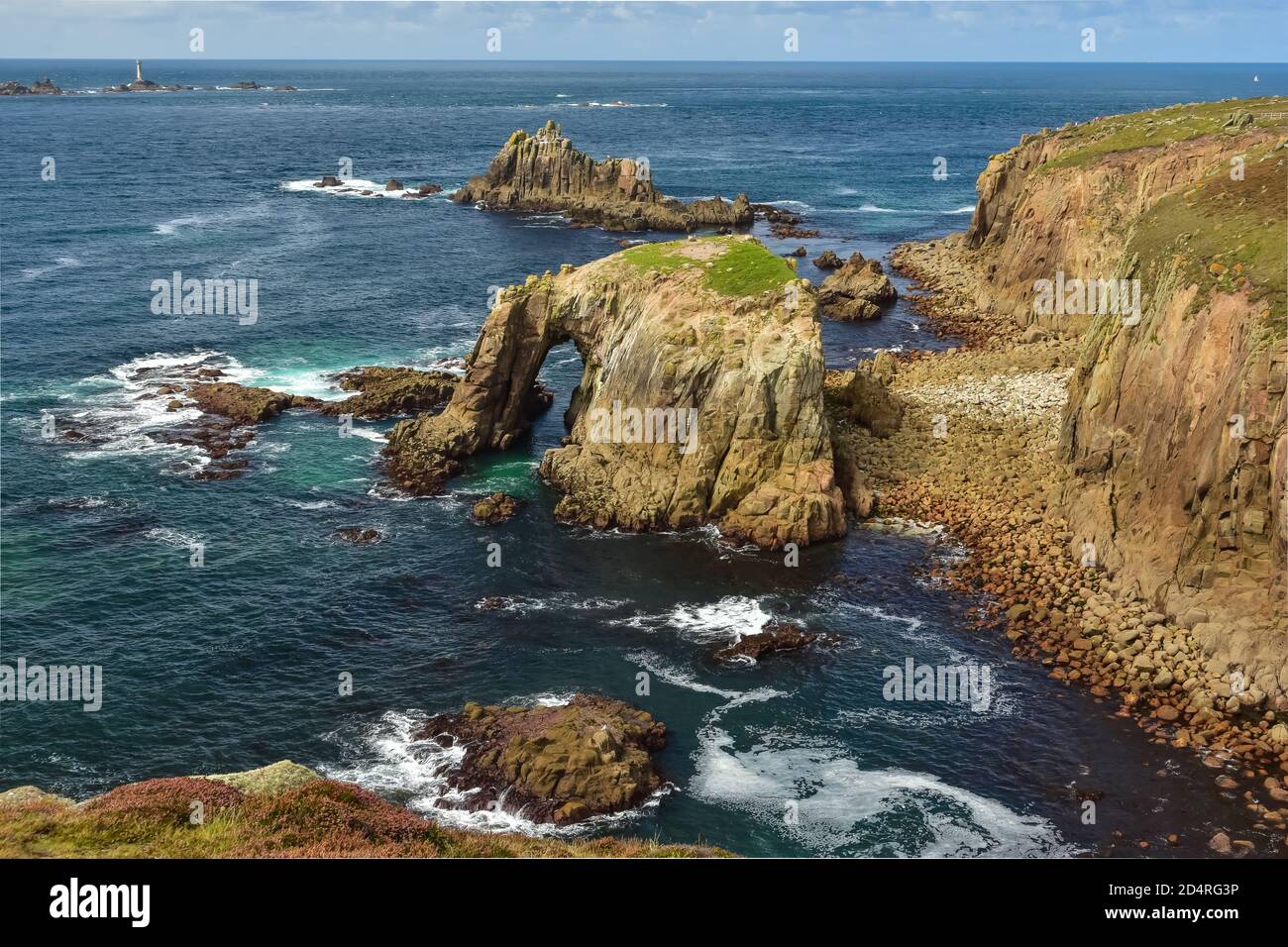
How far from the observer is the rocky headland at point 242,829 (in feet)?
80.1

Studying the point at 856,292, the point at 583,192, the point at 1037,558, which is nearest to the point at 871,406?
the point at 1037,558

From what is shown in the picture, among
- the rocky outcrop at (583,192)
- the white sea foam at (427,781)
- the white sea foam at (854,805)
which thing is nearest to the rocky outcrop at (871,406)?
the white sea foam at (854,805)

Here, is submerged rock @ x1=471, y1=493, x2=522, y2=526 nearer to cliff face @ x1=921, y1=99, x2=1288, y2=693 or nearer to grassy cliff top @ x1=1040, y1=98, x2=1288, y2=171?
cliff face @ x1=921, y1=99, x2=1288, y2=693

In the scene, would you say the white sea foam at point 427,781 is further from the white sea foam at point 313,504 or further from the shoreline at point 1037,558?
the white sea foam at point 313,504

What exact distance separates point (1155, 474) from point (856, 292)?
56.1m

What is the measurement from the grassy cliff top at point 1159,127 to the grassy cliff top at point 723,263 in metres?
39.1

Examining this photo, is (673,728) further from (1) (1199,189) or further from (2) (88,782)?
(1) (1199,189)

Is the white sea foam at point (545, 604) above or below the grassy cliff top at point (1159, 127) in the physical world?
below

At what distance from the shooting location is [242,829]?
25.2 m

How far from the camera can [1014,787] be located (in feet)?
135

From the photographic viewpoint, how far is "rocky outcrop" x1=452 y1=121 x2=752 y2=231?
146 m
